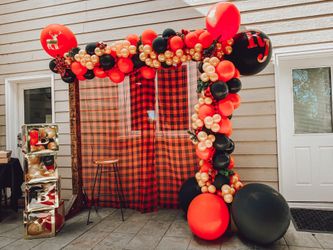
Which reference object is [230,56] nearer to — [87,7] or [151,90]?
[151,90]

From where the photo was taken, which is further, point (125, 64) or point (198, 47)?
point (125, 64)

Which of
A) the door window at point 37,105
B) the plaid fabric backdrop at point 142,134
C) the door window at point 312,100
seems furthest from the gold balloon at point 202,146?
the door window at point 37,105

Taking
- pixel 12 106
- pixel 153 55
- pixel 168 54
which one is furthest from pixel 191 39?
pixel 12 106

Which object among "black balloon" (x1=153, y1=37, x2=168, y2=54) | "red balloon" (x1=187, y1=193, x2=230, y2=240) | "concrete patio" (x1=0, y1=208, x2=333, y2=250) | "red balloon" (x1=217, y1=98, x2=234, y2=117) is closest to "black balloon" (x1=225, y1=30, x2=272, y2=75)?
"red balloon" (x1=217, y1=98, x2=234, y2=117)

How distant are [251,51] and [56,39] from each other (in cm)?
203

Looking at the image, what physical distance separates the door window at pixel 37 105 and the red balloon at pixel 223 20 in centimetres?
287

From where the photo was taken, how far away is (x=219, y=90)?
2.18 m

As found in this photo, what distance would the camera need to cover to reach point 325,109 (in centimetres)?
311

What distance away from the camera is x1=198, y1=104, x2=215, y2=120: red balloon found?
2.30m

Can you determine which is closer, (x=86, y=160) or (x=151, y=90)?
(x=151, y=90)

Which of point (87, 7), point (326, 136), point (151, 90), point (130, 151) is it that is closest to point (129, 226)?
point (130, 151)

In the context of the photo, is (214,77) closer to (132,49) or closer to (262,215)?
(132,49)

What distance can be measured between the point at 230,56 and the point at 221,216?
4.89 feet

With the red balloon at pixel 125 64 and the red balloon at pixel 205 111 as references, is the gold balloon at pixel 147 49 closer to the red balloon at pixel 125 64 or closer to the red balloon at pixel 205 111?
the red balloon at pixel 125 64
